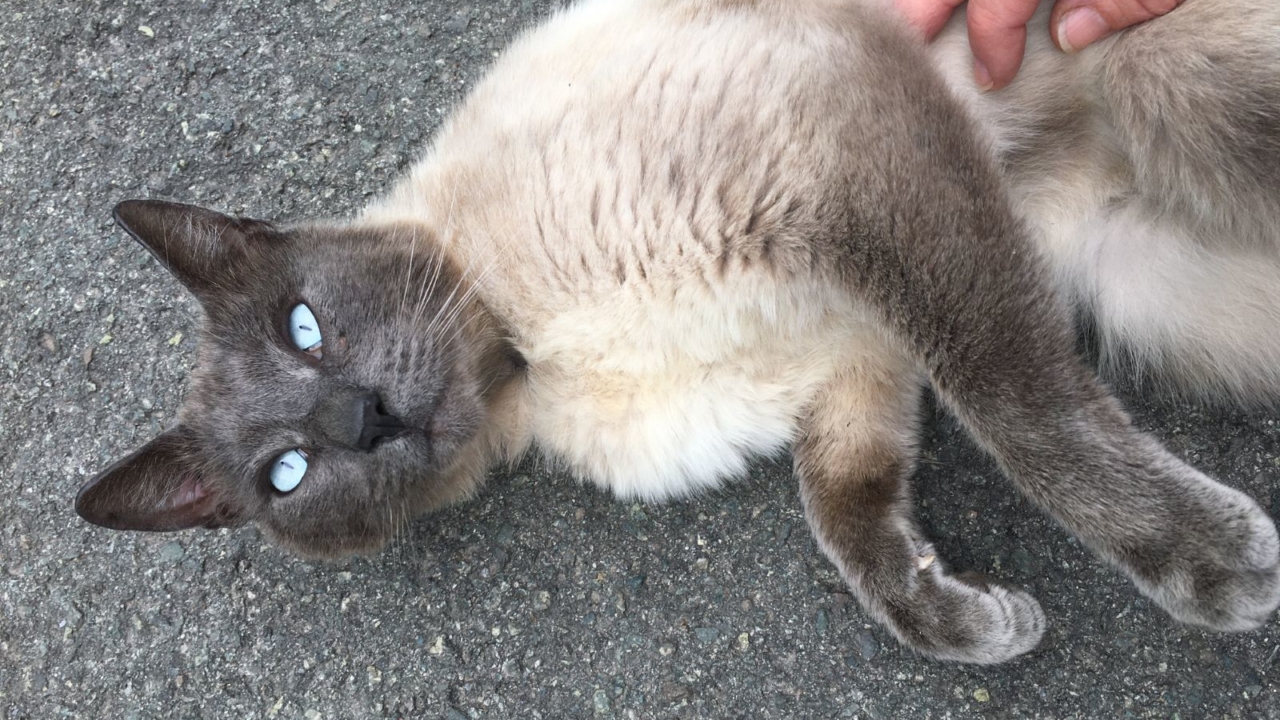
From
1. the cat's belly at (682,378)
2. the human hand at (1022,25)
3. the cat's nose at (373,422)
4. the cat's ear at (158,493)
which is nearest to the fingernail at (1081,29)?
the human hand at (1022,25)

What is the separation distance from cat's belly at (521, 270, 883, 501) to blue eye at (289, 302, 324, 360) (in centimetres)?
58

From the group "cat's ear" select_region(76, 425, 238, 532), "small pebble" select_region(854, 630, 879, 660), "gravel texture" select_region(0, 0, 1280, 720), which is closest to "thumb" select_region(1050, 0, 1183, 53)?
"gravel texture" select_region(0, 0, 1280, 720)

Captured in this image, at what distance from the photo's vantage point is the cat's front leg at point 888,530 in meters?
2.04

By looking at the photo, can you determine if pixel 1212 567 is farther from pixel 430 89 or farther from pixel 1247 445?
pixel 430 89

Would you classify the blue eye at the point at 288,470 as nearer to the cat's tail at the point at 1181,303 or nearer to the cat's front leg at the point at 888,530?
the cat's front leg at the point at 888,530

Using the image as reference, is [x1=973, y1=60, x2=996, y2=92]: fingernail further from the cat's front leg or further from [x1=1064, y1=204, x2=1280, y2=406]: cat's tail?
the cat's front leg

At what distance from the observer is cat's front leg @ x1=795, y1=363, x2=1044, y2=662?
204 cm

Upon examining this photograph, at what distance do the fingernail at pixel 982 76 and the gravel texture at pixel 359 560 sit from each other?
969 millimetres

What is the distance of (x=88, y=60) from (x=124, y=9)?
9.6 inches

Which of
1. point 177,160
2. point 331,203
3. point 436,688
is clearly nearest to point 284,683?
point 436,688

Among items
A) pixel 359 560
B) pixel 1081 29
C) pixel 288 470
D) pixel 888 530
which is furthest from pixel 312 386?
pixel 1081 29

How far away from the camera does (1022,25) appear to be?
2.07 m

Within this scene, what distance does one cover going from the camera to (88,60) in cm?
305

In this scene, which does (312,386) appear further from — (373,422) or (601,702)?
(601,702)
